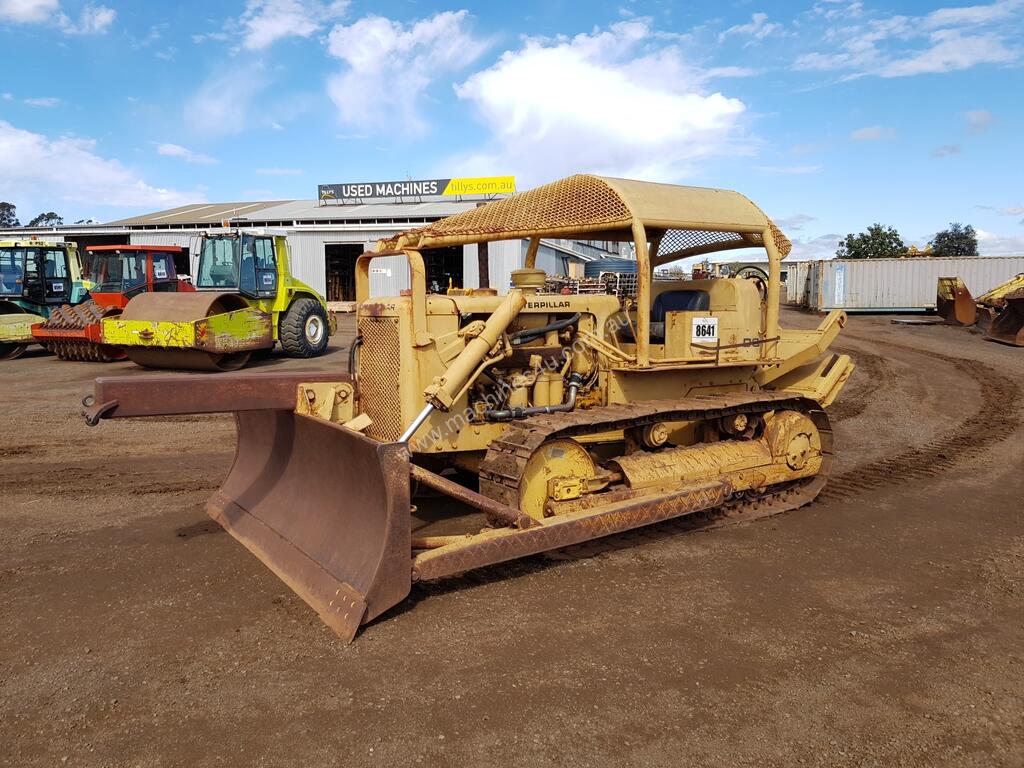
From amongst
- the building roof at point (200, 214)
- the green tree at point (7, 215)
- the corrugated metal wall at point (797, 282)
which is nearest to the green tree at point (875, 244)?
the corrugated metal wall at point (797, 282)

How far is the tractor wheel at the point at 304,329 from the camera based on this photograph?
1564 cm

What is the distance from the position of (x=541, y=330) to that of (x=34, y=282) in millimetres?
16502

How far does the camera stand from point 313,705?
332cm

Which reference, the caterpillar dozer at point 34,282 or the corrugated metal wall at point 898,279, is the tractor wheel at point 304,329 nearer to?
the caterpillar dozer at point 34,282

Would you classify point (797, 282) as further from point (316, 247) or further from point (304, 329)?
point (304, 329)

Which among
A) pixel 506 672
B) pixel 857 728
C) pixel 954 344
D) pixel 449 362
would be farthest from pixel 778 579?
pixel 954 344

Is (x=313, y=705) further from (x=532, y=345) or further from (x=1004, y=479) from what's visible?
(x=1004, y=479)

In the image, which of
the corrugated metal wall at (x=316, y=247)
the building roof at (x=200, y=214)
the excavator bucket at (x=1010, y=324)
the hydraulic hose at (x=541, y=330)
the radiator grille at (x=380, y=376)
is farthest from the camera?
the building roof at (x=200, y=214)

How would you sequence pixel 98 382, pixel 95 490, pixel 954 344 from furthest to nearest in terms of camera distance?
pixel 954 344
pixel 95 490
pixel 98 382

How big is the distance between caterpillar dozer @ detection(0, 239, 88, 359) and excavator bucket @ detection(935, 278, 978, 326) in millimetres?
23350

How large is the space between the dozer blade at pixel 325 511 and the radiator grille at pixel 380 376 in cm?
59

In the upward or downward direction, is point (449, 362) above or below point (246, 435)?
above

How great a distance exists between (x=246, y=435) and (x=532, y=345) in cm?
243

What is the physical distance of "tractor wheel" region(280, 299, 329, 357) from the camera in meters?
15.6
